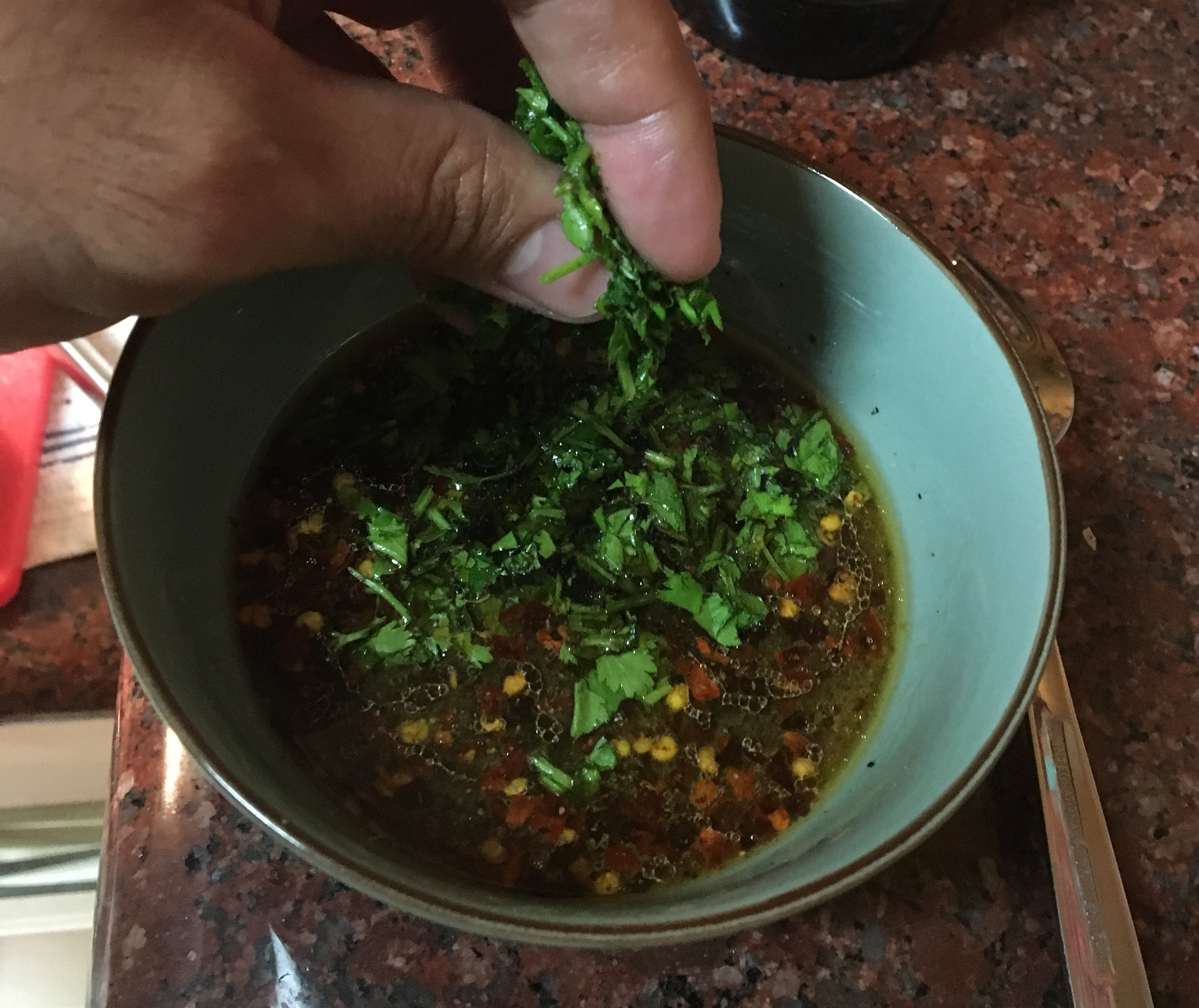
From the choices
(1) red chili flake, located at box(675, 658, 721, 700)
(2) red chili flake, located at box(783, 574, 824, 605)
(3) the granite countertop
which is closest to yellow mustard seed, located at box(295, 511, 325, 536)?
(3) the granite countertop

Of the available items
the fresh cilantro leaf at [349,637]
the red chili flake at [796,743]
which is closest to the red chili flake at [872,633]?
the red chili flake at [796,743]

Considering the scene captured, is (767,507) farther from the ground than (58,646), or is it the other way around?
(767,507)

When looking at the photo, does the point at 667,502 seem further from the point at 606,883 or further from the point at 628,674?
the point at 606,883

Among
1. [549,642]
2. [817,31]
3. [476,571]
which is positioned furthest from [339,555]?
[817,31]

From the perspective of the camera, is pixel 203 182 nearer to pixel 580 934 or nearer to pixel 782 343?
pixel 580 934

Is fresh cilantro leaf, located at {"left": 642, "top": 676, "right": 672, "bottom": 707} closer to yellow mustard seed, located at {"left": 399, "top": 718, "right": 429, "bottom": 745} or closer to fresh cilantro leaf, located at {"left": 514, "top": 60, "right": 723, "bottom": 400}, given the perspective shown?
yellow mustard seed, located at {"left": 399, "top": 718, "right": 429, "bottom": 745}

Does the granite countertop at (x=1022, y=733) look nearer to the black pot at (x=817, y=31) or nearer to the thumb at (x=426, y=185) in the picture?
the black pot at (x=817, y=31)
